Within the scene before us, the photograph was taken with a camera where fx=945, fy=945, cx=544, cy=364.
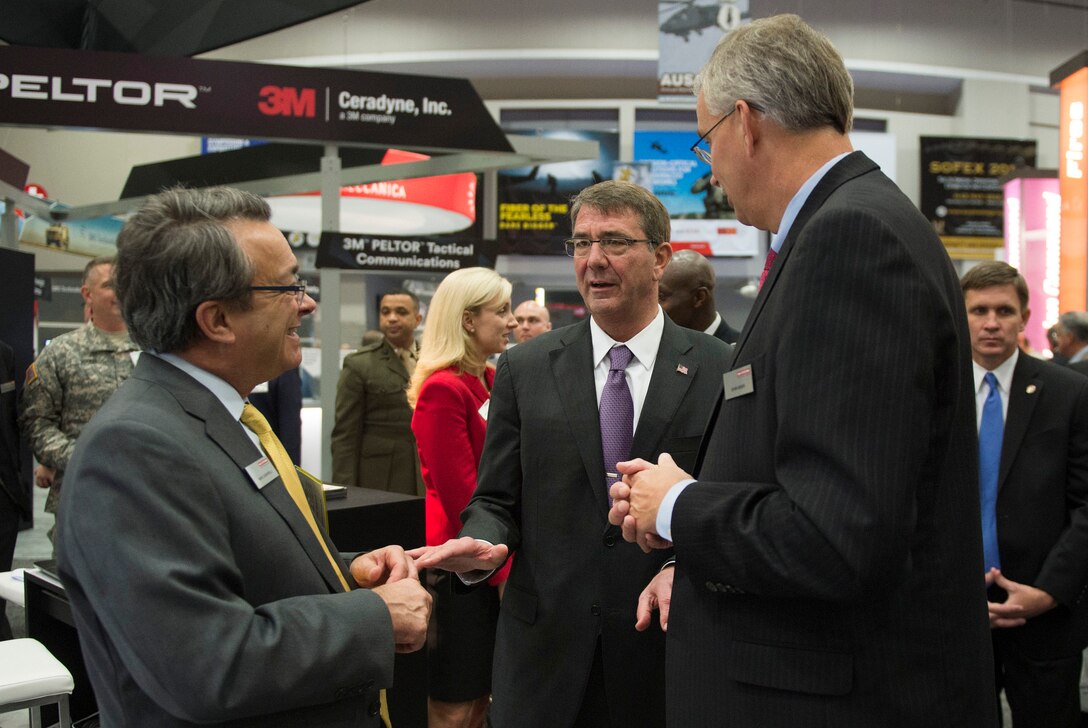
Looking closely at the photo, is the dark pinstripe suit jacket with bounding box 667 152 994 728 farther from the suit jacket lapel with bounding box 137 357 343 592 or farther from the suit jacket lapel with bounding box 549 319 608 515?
the suit jacket lapel with bounding box 549 319 608 515

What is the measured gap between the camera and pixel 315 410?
11875 mm

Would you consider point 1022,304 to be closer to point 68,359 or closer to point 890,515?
point 890,515

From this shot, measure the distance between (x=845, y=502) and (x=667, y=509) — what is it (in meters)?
0.29

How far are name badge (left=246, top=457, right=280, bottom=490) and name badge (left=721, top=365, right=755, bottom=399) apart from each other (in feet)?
2.36

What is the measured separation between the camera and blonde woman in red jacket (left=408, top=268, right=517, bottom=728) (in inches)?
117

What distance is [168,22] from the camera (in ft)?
25.2

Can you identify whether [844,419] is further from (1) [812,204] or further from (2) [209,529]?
(2) [209,529]

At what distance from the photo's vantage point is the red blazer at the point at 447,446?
10.5 feet

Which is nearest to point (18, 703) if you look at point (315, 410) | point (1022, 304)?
point (1022, 304)

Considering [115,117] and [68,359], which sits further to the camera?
[115,117]

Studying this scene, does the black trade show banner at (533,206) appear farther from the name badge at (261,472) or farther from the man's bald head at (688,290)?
the name badge at (261,472)

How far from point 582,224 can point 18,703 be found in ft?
6.45

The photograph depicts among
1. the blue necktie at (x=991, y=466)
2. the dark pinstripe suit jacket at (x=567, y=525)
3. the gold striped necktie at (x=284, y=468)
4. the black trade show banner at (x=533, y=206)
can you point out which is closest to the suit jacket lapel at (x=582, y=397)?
the dark pinstripe suit jacket at (x=567, y=525)

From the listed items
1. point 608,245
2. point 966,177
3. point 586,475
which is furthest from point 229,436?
point 966,177
